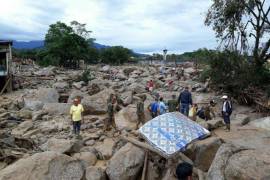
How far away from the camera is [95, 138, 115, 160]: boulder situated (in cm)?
1180

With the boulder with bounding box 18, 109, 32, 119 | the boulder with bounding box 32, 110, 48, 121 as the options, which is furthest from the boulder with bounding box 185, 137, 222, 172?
the boulder with bounding box 18, 109, 32, 119

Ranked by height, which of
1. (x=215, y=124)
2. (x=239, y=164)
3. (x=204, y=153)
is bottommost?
(x=215, y=124)

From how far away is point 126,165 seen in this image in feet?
31.0

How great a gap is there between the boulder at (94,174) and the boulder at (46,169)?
156mm

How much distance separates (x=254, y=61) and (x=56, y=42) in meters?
36.8

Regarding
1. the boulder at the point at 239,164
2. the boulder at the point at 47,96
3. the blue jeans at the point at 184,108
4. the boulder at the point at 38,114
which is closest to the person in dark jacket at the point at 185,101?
the blue jeans at the point at 184,108

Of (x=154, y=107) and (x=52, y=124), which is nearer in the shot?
(x=154, y=107)

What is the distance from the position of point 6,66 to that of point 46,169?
67.0ft

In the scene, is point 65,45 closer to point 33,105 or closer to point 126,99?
point 33,105

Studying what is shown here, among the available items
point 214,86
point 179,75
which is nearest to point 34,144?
point 214,86

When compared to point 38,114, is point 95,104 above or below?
above

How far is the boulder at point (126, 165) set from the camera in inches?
368

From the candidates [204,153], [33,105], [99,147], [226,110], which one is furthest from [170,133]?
[33,105]

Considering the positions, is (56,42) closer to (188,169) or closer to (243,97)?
(243,97)
